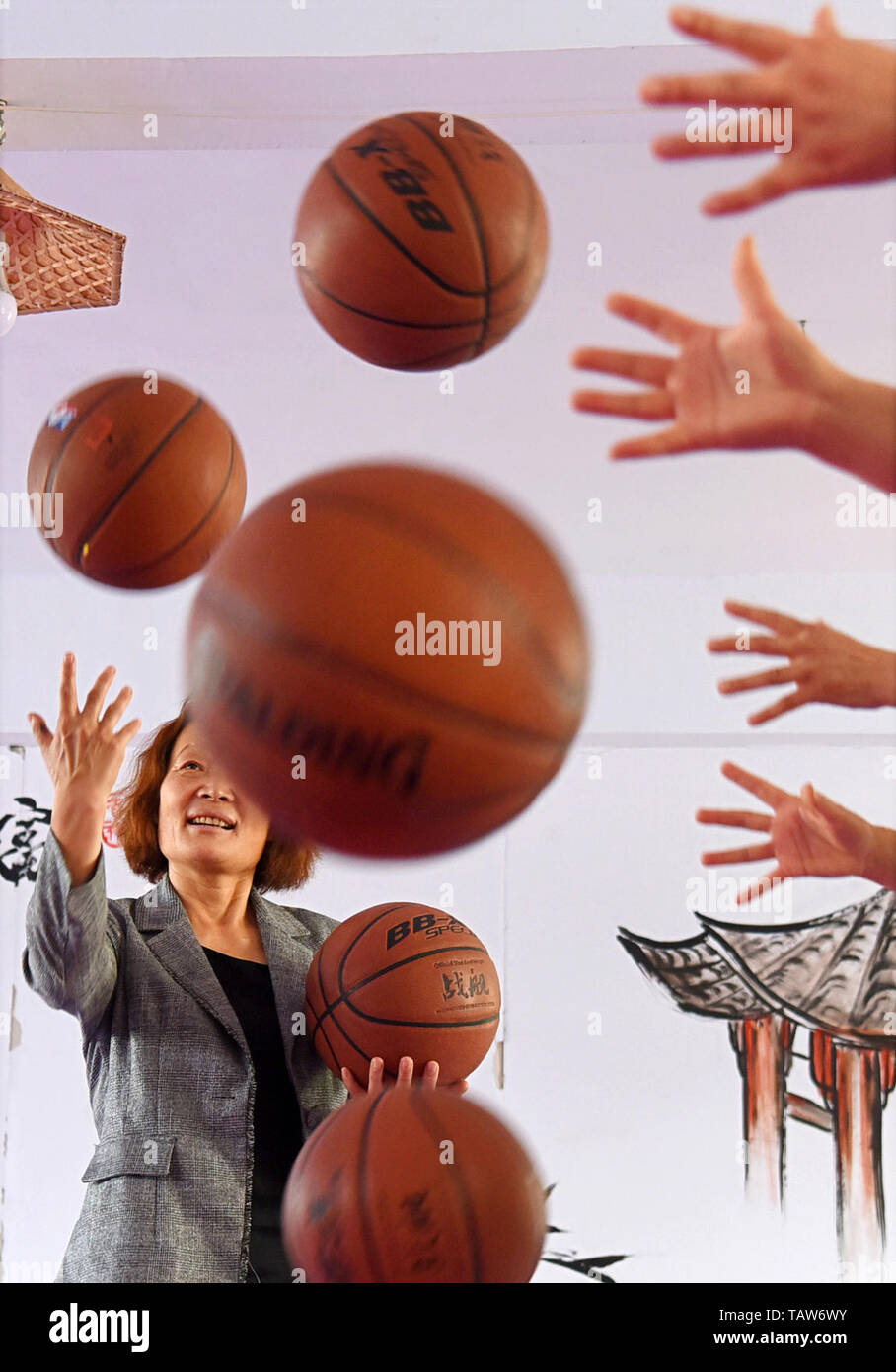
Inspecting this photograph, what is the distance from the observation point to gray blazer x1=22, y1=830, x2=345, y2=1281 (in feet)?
4.59

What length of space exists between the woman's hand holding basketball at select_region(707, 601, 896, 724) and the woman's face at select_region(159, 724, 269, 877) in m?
0.69

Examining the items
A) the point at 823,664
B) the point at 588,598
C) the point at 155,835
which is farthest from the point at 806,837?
the point at 588,598

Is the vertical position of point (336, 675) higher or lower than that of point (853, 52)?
Answer: lower

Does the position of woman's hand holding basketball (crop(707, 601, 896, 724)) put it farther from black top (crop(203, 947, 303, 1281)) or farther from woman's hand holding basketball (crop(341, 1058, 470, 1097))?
black top (crop(203, 947, 303, 1281))

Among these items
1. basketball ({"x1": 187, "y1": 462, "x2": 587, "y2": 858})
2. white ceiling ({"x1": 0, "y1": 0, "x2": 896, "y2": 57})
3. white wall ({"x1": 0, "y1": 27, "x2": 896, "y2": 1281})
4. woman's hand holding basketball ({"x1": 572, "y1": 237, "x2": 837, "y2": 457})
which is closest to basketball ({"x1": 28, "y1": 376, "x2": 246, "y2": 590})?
basketball ({"x1": 187, "y1": 462, "x2": 587, "y2": 858})

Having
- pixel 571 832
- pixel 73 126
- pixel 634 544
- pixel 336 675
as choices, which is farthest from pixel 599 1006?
pixel 336 675

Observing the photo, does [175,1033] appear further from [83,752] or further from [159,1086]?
[83,752]

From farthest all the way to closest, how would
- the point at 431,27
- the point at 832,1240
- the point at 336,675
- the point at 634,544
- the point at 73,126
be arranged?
the point at 634,544, the point at 832,1240, the point at 73,126, the point at 431,27, the point at 336,675

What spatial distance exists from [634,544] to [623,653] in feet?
0.93

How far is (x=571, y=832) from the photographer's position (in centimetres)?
304

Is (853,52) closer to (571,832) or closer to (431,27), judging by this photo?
(431,27)

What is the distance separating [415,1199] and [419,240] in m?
0.77

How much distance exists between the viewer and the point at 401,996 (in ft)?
4.21

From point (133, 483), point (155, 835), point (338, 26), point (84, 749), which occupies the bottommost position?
point (155, 835)
